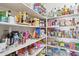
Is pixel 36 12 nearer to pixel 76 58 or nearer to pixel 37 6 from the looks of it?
pixel 37 6

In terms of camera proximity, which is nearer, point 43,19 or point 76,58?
point 76,58

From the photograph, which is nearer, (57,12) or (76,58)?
(76,58)

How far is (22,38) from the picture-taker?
1502mm

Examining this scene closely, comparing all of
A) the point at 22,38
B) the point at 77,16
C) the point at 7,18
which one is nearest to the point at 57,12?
the point at 77,16

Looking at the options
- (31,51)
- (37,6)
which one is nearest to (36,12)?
(37,6)

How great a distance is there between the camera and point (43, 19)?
5.37 ft

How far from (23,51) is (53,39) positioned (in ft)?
1.31

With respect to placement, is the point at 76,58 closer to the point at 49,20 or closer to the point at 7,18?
the point at 49,20

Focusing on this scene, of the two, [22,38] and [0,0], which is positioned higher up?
[0,0]

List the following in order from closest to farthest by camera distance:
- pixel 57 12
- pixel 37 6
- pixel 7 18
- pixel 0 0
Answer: pixel 7 18 → pixel 0 0 → pixel 37 6 → pixel 57 12

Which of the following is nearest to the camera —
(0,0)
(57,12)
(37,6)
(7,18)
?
(7,18)

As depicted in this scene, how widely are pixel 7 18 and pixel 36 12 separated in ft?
1.51

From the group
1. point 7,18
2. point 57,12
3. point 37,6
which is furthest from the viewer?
point 57,12

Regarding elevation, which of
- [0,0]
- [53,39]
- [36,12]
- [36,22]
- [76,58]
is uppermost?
[0,0]
